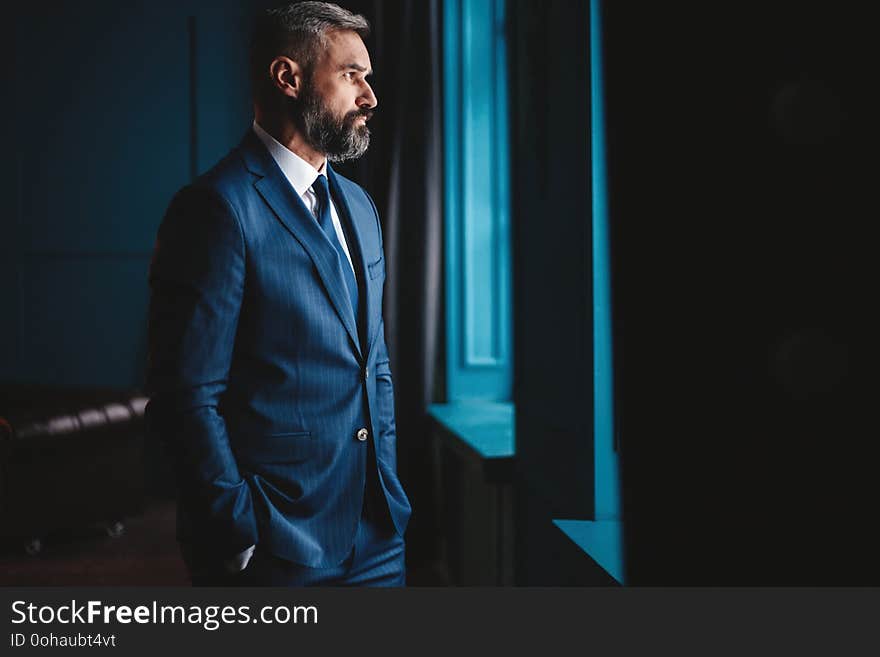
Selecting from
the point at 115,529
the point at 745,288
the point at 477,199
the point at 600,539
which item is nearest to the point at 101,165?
the point at 115,529

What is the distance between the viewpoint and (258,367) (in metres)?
0.83

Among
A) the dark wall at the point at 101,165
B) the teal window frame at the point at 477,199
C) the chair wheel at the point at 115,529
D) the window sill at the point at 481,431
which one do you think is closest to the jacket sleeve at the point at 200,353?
the window sill at the point at 481,431

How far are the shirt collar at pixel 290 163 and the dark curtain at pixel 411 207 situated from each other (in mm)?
1205

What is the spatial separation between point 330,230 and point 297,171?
0.28ft

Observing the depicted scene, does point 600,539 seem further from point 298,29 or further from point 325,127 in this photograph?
point 298,29

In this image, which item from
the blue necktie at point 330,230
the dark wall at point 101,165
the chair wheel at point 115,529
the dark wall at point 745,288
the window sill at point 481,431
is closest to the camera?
the dark wall at point 745,288

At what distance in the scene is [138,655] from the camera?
0.61 metres

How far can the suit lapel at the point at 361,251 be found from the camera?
90 centimetres

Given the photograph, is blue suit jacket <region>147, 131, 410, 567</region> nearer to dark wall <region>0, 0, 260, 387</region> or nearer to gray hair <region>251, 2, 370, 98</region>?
gray hair <region>251, 2, 370, 98</region>

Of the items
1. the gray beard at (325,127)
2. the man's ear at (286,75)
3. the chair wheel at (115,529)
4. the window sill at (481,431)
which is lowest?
the chair wheel at (115,529)

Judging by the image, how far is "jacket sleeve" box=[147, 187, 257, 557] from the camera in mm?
798

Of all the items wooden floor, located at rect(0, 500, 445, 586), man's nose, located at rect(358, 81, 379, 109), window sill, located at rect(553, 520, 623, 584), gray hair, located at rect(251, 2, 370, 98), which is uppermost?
gray hair, located at rect(251, 2, 370, 98)

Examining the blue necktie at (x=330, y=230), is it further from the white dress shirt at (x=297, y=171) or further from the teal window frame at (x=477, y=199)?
Result: the teal window frame at (x=477, y=199)

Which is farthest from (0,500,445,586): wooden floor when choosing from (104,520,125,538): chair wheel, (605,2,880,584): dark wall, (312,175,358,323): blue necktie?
(605,2,880,584): dark wall
